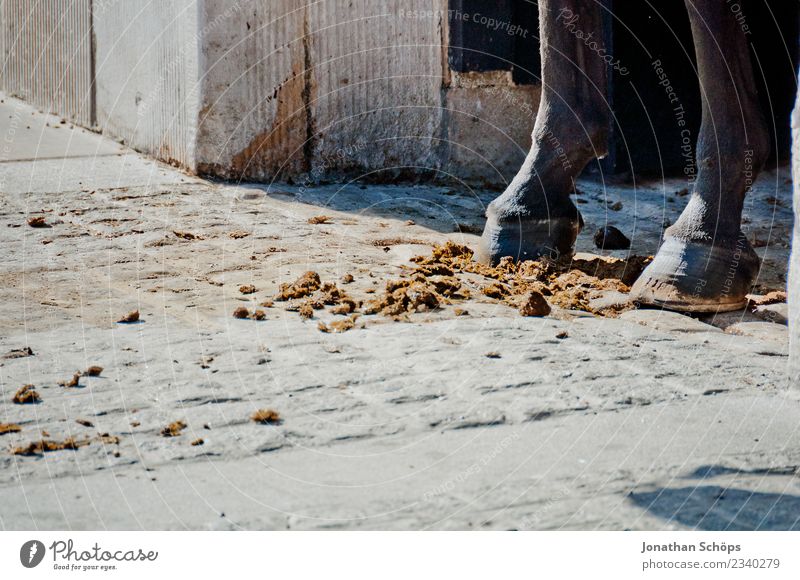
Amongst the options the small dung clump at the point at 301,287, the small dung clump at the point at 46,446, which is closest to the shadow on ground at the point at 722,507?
the small dung clump at the point at 46,446

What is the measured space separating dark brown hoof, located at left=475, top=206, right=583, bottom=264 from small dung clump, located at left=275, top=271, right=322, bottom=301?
21.3 inches

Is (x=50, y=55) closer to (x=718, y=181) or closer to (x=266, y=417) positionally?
(x=718, y=181)

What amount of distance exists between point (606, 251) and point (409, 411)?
1.67 m

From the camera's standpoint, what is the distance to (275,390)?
1.82 metres

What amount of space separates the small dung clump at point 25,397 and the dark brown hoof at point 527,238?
138 cm

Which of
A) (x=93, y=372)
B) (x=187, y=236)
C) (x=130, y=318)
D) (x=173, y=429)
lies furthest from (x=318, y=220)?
(x=173, y=429)

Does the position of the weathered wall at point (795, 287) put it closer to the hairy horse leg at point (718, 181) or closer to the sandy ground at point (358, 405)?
the sandy ground at point (358, 405)

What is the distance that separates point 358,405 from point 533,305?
69 centimetres

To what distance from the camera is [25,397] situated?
5.79 feet

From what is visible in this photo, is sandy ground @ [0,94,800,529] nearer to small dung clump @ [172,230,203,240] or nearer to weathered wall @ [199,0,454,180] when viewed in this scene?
small dung clump @ [172,230,203,240]

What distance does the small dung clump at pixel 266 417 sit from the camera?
1.69 meters

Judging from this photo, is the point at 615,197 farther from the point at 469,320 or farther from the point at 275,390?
the point at 275,390
